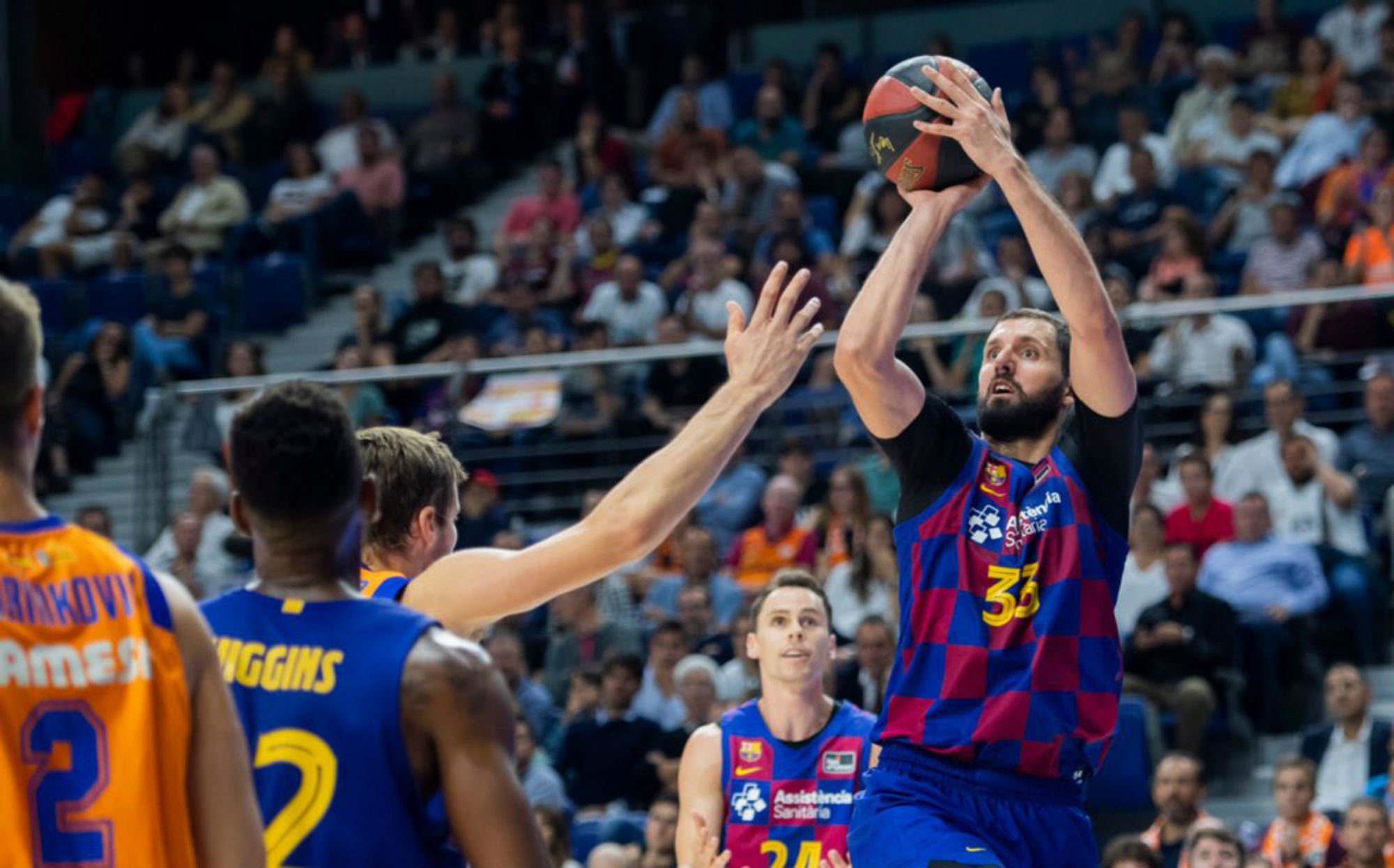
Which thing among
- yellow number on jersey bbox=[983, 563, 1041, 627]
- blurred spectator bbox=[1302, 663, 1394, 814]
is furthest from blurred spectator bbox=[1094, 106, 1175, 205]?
yellow number on jersey bbox=[983, 563, 1041, 627]

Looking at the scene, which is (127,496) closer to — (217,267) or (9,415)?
(217,267)

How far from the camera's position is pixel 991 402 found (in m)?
5.93

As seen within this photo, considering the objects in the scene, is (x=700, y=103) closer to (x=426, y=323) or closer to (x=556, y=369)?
(x=426, y=323)

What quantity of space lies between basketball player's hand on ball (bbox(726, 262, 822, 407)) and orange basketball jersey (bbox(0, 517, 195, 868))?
4.68ft

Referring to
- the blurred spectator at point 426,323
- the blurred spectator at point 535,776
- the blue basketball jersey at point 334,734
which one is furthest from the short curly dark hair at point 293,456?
the blurred spectator at point 426,323

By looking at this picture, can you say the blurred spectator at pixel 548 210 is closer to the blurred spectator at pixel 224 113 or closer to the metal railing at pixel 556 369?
the metal railing at pixel 556 369

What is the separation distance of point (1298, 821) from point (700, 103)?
11.1 metres

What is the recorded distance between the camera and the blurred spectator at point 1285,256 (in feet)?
48.3

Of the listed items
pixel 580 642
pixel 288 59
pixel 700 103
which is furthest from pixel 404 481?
pixel 288 59

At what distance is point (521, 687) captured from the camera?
43.1ft

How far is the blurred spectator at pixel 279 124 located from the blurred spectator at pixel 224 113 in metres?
0.11

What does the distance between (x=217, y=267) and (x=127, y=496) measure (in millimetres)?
2631

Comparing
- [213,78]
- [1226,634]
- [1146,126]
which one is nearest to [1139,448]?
[1226,634]

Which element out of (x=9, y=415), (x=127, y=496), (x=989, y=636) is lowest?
(x=127, y=496)
